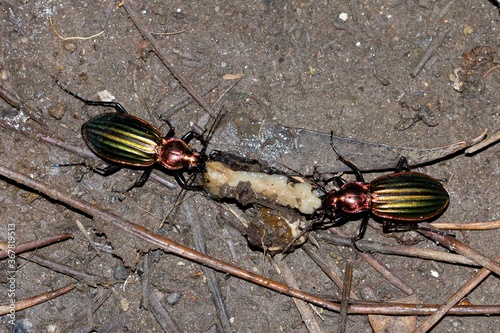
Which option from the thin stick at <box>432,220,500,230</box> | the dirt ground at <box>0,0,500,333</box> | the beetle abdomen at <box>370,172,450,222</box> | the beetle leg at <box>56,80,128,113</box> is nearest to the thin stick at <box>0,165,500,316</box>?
the dirt ground at <box>0,0,500,333</box>

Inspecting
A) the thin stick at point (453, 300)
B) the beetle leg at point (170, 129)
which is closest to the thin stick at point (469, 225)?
the thin stick at point (453, 300)

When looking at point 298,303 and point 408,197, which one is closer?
point 408,197

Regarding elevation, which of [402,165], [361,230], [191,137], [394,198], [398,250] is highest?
[402,165]

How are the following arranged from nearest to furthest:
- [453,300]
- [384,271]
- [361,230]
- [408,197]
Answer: [408,197], [453,300], [361,230], [384,271]

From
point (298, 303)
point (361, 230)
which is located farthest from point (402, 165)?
point (298, 303)

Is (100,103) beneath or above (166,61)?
beneath

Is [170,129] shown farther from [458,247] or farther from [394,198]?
[458,247]

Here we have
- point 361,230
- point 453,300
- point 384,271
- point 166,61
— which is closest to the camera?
point 453,300
